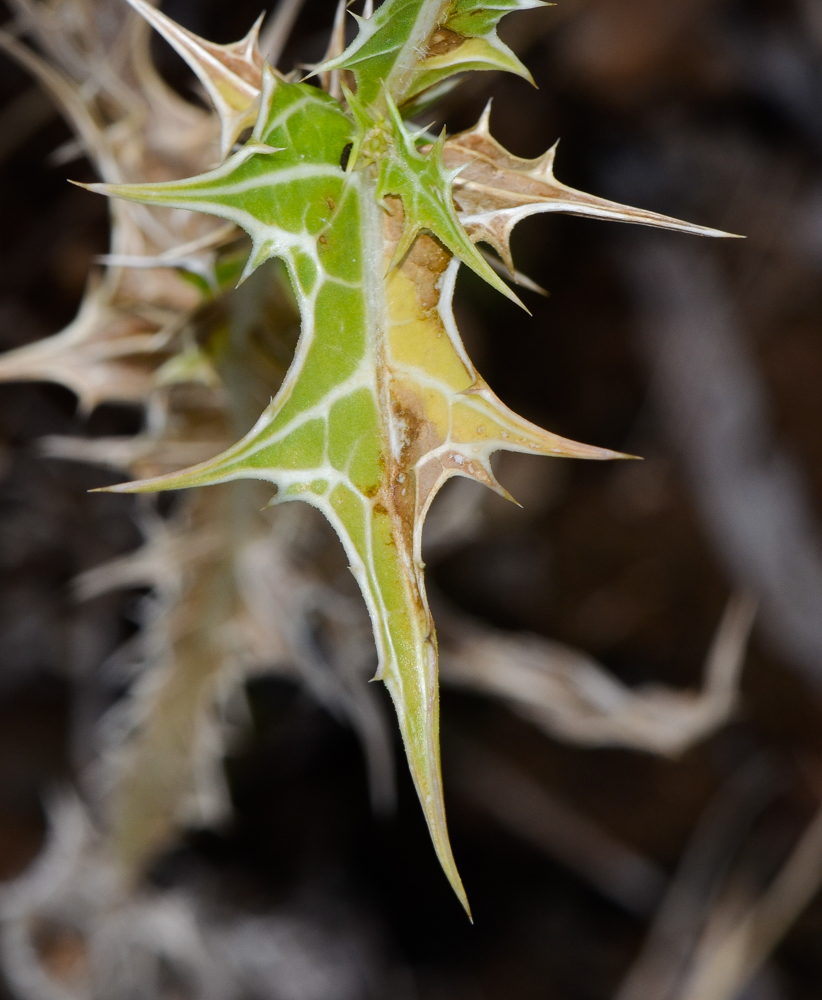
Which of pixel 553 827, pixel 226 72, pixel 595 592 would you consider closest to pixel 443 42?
pixel 226 72

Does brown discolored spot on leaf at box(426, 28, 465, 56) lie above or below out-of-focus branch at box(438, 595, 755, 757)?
above

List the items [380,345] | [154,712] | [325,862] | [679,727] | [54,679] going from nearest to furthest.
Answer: [380,345], [154,712], [679,727], [54,679], [325,862]

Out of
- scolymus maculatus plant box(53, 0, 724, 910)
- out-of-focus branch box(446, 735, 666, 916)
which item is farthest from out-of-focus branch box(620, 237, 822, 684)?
scolymus maculatus plant box(53, 0, 724, 910)

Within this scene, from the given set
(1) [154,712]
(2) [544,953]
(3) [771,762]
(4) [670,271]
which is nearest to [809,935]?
(3) [771,762]

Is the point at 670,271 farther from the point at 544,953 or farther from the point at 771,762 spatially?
the point at 544,953

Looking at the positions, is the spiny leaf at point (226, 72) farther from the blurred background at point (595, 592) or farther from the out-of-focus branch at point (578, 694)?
the blurred background at point (595, 592)

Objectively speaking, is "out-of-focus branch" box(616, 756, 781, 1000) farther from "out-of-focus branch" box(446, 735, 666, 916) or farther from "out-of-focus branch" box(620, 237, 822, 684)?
"out-of-focus branch" box(620, 237, 822, 684)

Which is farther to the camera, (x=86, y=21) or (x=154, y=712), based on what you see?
(x=154, y=712)
